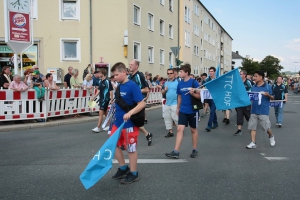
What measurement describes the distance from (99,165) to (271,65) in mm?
126155

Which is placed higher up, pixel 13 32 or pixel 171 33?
pixel 171 33

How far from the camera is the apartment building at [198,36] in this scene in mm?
37594

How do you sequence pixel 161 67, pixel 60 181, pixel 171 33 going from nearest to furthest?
pixel 60 181
pixel 161 67
pixel 171 33

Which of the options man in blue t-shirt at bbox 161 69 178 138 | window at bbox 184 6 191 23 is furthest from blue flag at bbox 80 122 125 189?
window at bbox 184 6 191 23

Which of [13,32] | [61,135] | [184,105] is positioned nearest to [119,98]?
[184,105]

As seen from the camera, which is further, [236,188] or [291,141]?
[291,141]

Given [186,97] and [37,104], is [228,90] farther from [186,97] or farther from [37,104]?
[37,104]

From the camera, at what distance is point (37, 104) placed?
10641mm

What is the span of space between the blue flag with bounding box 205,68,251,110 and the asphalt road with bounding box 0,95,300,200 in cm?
109

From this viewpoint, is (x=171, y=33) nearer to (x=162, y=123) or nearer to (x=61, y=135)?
(x=162, y=123)

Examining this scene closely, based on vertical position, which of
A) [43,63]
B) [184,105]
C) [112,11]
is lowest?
[184,105]

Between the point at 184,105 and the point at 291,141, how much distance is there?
363cm

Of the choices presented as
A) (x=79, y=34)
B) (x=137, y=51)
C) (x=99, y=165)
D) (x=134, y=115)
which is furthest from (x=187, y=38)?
(x=99, y=165)

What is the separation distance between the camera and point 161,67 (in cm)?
2920
